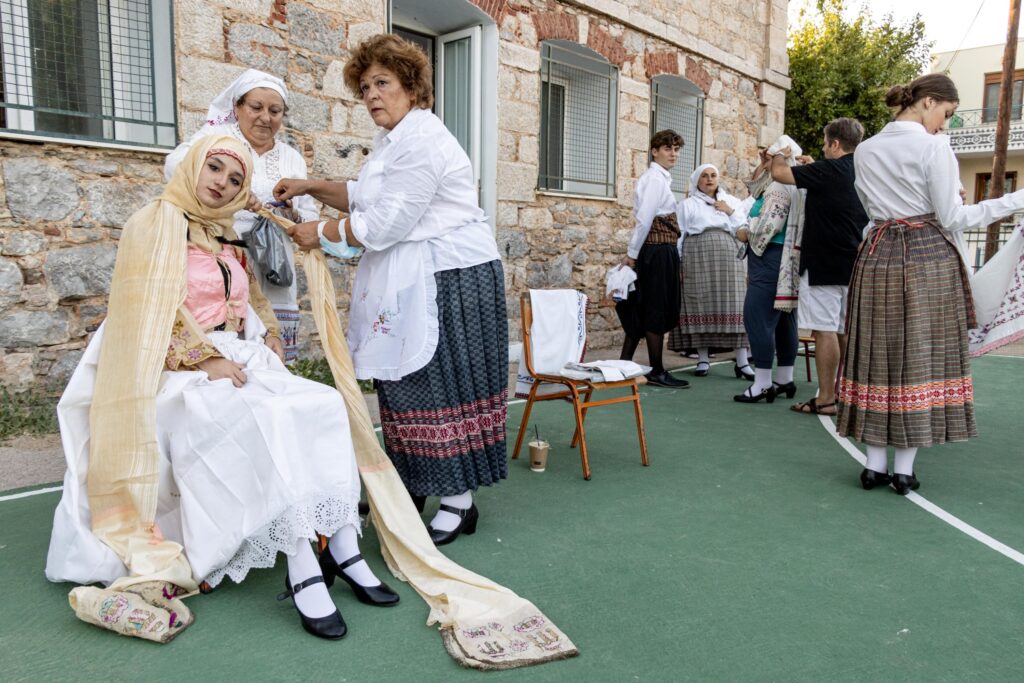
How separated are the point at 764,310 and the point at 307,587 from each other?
4489 millimetres

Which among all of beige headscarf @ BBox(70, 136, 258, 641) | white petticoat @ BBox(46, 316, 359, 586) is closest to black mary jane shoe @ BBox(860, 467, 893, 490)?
white petticoat @ BBox(46, 316, 359, 586)

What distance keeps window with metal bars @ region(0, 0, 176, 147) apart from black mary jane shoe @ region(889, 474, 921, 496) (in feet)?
16.0

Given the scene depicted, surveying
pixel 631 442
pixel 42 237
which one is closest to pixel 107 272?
pixel 42 237

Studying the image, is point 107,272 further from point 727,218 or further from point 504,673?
point 727,218

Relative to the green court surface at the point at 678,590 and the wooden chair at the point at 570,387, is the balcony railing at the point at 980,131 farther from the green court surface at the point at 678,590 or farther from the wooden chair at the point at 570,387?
the green court surface at the point at 678,590

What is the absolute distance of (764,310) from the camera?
601 centimetres

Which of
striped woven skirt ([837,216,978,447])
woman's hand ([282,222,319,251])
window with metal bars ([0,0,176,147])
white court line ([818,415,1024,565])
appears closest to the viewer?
woman's hand ([282,222,319,251])

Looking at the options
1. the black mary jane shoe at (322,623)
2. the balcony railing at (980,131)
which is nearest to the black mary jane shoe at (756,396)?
the black mary jane shoe at (322,623)

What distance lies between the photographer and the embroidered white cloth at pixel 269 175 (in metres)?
3.31

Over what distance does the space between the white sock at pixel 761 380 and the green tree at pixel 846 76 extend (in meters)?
12.8

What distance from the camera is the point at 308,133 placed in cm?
614

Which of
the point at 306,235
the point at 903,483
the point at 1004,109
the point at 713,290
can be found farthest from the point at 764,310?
the point at 1004,109

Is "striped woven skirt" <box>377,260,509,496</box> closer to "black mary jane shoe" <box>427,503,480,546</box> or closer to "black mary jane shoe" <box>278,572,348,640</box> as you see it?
"black mary jane shoe" <box>427,503,480,546</box>

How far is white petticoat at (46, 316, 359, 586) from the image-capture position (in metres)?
2.38
